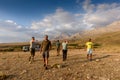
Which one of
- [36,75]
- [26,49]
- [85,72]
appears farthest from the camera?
[26,49]

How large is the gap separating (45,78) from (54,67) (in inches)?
141

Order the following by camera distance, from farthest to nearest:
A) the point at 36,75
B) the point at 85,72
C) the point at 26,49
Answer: the point at 26,49 → the point at 85,72 → the point at 36,75

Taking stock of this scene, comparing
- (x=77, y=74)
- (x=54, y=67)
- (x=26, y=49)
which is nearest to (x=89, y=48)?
(x=54, y=67)

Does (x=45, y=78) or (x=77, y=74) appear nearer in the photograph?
(x=45, y=78)

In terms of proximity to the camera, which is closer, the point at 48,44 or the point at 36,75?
the point at 36,75

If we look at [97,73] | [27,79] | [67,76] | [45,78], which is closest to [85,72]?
[97,73]

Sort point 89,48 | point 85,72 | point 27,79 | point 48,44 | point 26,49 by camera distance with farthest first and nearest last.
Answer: point 26,49 < point 89,48 < point 48,44 < point 85,72 < point 27,79

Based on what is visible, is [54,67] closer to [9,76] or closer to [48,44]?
[48,44]

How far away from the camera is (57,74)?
15.3 m

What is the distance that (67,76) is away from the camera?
14.7m

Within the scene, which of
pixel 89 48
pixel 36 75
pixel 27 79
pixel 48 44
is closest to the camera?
pixel 27 79

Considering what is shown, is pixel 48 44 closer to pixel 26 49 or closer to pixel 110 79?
pixel 110 79

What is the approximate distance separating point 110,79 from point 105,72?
2.09 metres

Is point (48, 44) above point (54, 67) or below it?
above
